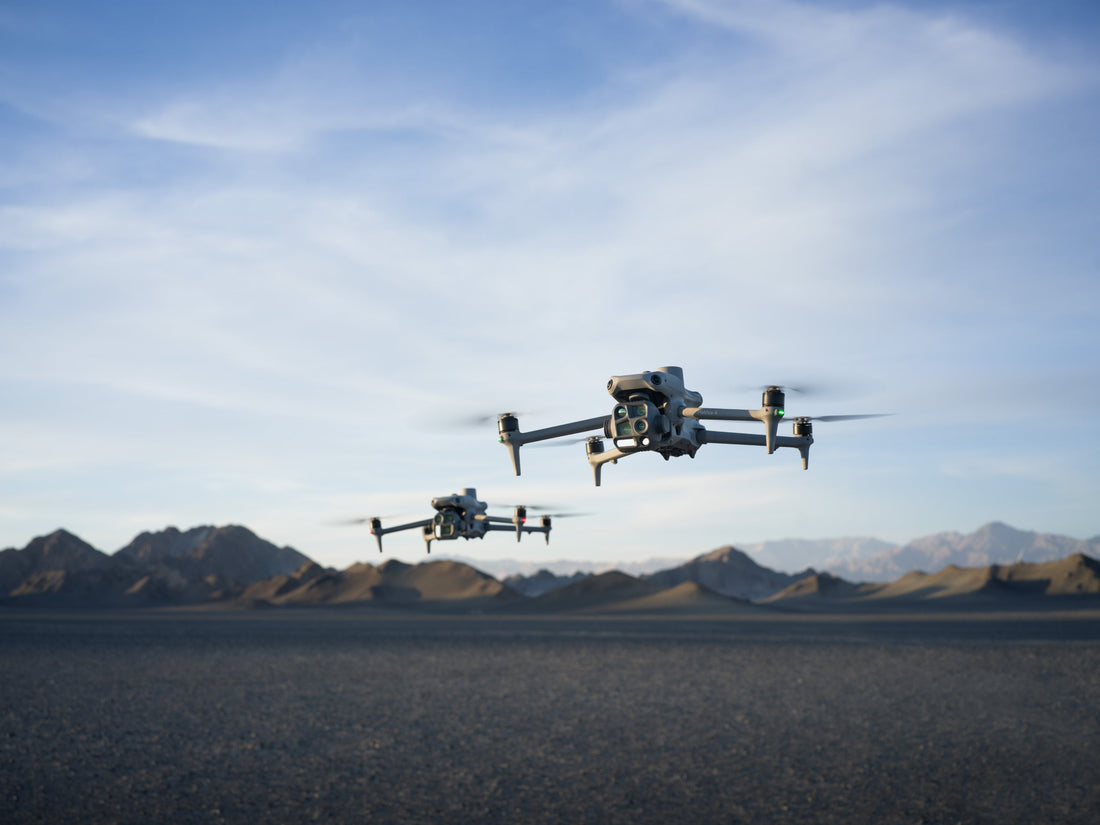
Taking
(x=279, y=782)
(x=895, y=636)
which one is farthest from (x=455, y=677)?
(x=895, y=636)

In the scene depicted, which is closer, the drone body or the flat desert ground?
the drone body

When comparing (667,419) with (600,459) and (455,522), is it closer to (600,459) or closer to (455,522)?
(600,459)

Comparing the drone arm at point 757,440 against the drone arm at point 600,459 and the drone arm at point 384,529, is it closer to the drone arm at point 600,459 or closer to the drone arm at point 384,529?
the drone arm at point 600,459

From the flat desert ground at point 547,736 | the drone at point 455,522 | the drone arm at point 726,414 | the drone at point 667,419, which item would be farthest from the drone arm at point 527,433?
the flat desert ground at point 547,736

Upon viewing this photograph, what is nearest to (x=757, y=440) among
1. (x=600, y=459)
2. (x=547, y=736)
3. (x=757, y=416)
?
(x=757, y=416)

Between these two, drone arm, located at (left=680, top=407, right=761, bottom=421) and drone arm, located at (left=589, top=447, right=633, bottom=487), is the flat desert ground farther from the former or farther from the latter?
drone arm, located at (left=680, top=407, right=761, bottom=421)

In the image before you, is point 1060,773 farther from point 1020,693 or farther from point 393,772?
point 393,772

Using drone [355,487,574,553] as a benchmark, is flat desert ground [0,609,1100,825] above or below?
below

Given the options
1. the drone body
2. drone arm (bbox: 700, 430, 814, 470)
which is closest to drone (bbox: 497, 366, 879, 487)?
drone arm (bbox: 700, 430, 814, 470)

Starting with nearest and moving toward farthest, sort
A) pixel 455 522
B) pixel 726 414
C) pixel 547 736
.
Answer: pixel 726 414
pixel 455 522
pixel 547 736
